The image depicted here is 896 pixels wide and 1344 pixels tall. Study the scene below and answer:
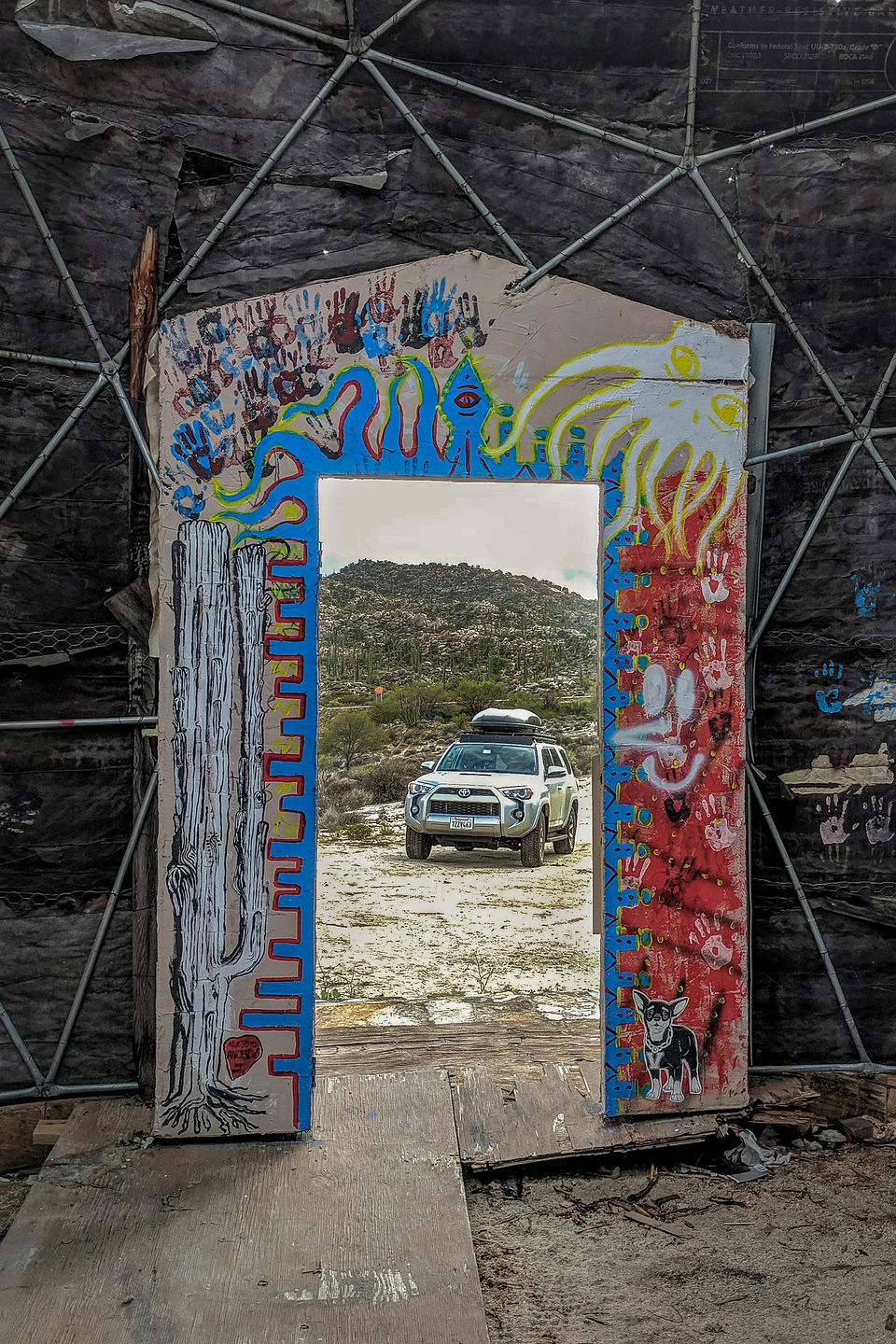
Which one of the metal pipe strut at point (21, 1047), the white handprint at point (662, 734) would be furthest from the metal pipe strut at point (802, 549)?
the metal pipe strut at point (21, 1047)

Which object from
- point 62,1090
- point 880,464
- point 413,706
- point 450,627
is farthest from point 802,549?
point 450,627

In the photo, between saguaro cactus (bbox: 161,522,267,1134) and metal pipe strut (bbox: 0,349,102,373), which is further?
metal pipe strut (bbox: 0,349,102,373)

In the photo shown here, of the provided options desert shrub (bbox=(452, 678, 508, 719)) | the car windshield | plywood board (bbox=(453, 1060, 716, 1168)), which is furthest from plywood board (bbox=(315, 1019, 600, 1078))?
desert shrub (bbox=(452, 678, 508, 719))

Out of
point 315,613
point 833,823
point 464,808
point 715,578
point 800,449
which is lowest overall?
point 464,808

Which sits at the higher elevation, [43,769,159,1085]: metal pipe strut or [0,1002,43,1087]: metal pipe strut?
[43,769,159,1085]: metal pipe strut

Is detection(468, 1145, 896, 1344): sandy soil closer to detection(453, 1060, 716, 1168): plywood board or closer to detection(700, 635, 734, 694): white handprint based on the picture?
detection(453, 1060, 716, 1168): plywood board

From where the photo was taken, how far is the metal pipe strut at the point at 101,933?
445cm

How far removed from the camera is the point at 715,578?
4562 millimetres

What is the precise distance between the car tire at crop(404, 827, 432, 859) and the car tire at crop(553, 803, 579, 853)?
5.99 ft

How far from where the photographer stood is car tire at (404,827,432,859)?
12039 millimetres

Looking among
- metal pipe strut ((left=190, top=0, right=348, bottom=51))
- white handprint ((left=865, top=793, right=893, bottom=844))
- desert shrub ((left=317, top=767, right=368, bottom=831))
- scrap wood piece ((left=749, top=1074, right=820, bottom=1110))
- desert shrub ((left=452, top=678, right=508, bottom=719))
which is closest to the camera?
metal pipe strut ((left=190, top=0, right=348, bottom=51))

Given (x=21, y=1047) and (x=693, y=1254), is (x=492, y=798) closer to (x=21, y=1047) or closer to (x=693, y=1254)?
→ (x=21, y=1047)

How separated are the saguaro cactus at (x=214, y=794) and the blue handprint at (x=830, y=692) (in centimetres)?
269

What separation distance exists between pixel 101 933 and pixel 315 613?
5.78 feet
